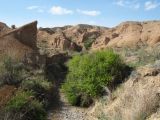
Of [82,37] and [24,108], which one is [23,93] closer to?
[24,108]

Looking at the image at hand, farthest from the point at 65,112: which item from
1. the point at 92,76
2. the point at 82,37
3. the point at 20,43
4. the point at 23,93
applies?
the point at 82,37

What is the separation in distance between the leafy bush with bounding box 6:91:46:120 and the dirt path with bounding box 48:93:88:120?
5588 mm

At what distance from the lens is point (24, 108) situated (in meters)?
19.8

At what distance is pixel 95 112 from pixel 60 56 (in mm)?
26276

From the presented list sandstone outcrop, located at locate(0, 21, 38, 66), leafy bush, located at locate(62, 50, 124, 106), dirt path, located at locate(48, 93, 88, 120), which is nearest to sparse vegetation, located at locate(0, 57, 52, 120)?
dirt path, located at locate(48, 93, 88, 120)

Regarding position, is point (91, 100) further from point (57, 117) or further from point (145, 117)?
point (145, 117)

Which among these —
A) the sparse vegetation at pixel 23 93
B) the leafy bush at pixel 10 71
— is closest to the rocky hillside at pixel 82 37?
the leafy bush at pixel 10 71

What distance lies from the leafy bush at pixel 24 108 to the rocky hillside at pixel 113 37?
101 feet

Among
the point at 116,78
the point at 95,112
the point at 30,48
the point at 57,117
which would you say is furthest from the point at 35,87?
the point at 30,48

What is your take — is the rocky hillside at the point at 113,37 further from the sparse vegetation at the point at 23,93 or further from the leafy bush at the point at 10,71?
the leafy bush at the point at 10,71

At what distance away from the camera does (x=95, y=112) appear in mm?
28766

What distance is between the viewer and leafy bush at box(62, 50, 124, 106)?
3170 cm

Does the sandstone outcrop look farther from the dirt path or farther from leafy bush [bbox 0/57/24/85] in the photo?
the dirt path

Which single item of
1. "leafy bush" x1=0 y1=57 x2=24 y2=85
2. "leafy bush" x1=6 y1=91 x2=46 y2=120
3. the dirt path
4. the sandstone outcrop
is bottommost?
the dirt path
